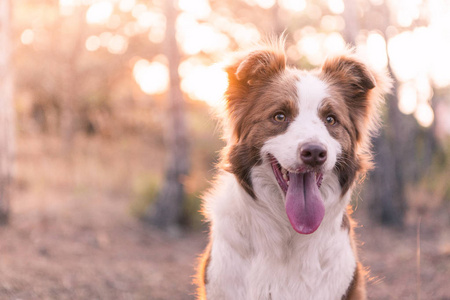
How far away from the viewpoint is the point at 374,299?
524 cm

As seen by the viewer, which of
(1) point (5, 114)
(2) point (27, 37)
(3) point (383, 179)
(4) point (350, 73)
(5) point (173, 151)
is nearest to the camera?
(4) point (350, 73)

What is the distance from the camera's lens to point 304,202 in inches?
112

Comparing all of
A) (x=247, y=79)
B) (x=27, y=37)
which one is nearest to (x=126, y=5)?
(x=27, y=37)

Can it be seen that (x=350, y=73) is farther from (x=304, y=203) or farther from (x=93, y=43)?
(x=93, y=43)

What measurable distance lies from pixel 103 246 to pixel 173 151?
282cm

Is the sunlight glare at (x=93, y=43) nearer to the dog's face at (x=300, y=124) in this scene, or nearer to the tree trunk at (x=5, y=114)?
the tree trunk at (x=5, y=114)

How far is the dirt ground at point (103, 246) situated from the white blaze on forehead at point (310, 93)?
1982 mm

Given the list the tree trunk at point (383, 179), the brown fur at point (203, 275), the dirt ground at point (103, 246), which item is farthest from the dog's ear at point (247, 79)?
the tree trunk at point (383, 179)

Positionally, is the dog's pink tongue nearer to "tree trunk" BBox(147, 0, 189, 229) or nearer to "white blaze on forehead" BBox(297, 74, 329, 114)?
"white blaze on forehead" BBox(297, 74, 329, 114)

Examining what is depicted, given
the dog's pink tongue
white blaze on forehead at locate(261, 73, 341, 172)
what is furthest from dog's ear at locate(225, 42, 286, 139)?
the dog's pink tongue

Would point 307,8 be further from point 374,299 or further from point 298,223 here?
point 298,223

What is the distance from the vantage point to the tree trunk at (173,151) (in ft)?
30.8

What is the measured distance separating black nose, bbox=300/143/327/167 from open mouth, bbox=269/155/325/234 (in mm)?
183

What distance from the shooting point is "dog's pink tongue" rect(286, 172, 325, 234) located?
2832mm
